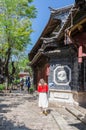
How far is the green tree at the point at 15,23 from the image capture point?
3388cm

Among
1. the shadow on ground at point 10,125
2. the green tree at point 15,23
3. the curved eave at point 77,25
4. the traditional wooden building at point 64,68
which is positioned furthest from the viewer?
the green tree at point 15,23

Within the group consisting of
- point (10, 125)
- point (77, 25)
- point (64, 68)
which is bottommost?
point (10, 125)

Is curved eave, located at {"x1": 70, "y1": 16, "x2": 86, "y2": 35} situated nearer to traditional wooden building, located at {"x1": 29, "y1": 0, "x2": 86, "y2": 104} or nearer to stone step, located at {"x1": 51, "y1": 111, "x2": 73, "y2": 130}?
stone step, located at {"x1": 51, "y1": 111, "x2": 73, "y2": 130}

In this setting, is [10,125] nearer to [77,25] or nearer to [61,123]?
[61,123]

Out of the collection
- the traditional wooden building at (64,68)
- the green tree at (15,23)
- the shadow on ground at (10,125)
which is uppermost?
the green tree at (15,23)

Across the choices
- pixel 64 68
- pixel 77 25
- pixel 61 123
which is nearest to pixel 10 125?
pixel 61 123

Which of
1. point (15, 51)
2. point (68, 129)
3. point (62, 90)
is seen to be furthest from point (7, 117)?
point (15, 51)

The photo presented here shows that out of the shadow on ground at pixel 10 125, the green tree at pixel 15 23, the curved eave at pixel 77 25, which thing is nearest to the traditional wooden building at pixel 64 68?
the shadow on ground at pixel 10 125

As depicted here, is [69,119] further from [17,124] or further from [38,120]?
[17,124]

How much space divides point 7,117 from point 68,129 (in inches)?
158

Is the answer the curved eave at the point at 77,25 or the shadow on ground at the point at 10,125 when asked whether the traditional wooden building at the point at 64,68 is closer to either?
the shadow on ground at the point at 10,125

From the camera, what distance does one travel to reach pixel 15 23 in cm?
3434

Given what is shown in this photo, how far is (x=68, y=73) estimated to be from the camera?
64.3 ft

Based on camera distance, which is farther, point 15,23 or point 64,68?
point 15,23
